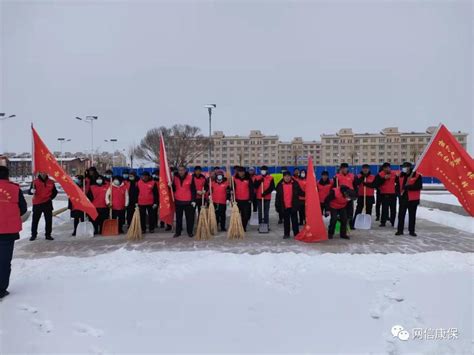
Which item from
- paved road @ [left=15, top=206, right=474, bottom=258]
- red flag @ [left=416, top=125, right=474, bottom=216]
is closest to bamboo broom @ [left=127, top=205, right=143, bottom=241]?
paved road @ [left=15, top=206, right=474, bottom=258]

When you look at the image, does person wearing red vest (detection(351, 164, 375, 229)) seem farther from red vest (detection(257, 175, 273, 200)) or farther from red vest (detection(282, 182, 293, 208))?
red vest (detection(257, 175, 273, 200))

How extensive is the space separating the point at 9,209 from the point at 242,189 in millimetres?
5109

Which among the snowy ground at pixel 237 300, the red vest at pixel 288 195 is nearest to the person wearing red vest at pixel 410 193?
the snowy ground at pixel 237 300

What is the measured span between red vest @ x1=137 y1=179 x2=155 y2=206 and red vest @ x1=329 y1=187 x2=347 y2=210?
442 cm

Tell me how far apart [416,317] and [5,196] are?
5.50m

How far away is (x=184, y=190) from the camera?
802 centimetres

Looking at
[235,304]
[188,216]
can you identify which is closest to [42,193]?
[188,216]

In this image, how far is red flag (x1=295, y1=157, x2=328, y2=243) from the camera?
7254mm

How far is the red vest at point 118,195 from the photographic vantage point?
28.1 ft

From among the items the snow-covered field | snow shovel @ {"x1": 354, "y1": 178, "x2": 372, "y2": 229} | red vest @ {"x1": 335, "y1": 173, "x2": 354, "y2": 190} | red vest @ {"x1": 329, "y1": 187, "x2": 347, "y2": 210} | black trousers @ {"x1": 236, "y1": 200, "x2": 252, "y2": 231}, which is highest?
red vest @ {"x1": 335, "y1": 173, "x2": 354, "y2": 190}

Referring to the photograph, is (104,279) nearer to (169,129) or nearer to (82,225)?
(82,225)

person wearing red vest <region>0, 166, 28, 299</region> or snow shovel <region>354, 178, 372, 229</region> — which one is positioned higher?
person wearing red vest <region>0, 166, 28, 299</region>

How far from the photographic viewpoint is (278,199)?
8.04m

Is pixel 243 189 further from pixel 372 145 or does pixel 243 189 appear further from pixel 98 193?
pixel 372 145
